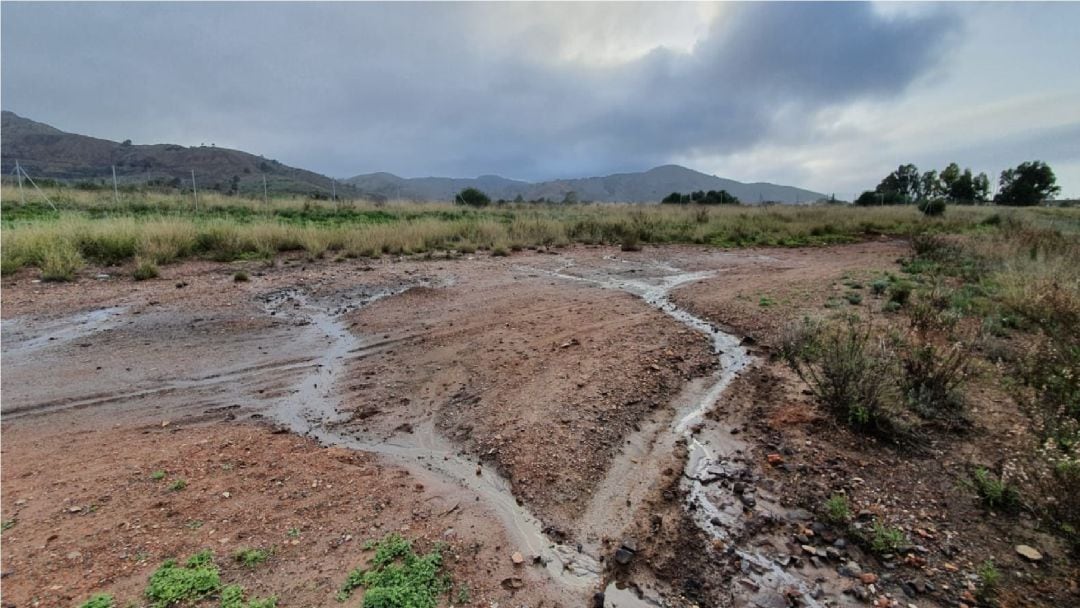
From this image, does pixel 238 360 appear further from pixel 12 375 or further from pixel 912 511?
pixel 912 511

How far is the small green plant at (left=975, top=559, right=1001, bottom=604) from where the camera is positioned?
220 centimetres

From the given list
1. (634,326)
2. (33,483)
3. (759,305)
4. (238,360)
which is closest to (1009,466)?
(634,326)

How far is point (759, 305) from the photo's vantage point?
7.15 m

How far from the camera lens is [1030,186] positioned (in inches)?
1823

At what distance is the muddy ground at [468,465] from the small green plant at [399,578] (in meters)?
0.11

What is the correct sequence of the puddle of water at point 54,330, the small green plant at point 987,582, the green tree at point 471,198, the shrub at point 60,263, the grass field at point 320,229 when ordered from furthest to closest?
the green tree at point 471,198 → the grass field at point 320,229 → the shrub at point 60,263 → the puddle of water at point 54,330 → the small green plant at point 987,582

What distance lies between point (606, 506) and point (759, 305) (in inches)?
208

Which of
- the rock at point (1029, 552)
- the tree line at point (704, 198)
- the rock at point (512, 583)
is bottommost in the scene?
the rock at point (512, 583)

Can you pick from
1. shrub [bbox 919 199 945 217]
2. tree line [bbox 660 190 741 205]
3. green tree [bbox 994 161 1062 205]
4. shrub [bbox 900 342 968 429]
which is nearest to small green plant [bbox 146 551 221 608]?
shrub [bbox 900 342 968 429]

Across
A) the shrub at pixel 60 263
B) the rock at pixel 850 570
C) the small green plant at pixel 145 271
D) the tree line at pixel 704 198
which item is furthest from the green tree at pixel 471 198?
the rock at pixel 850 570

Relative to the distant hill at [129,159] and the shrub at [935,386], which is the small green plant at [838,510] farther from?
the distant hill at [129,159]

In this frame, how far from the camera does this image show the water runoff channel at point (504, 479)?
2.41 m

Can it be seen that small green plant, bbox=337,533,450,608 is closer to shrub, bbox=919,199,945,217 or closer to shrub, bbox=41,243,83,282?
shrub, bbox=41,243,83,282

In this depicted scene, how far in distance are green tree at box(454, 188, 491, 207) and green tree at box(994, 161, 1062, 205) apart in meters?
52.5
